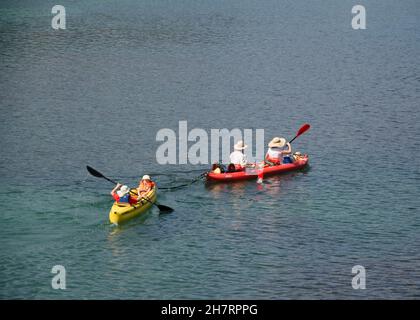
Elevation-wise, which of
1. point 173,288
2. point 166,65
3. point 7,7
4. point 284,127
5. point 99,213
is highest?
point 7,7

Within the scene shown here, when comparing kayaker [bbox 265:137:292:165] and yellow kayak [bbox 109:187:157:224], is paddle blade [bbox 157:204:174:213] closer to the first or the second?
yellow kayak [bbox 109:187:157:224]

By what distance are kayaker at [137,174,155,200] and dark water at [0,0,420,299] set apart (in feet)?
4.08

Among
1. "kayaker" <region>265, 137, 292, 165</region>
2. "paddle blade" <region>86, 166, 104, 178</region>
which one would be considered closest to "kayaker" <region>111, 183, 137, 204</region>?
"paddle blade" <region>86, 166, 104, 178</region>

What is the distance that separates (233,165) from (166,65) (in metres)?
32.0

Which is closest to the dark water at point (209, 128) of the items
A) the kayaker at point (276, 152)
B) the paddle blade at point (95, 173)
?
the kayaker at point (276, 152)

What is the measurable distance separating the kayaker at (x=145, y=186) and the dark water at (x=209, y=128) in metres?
1.24

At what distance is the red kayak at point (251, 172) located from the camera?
5119 centimetres

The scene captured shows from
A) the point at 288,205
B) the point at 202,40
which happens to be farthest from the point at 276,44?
the point at 288,205

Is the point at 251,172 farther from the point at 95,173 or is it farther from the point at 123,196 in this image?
the point at 123,196

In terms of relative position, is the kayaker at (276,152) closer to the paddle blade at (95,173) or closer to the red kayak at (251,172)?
the red kayak at (251,172)

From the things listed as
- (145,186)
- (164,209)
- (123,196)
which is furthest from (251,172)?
(123,196)

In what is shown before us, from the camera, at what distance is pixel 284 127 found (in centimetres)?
6384

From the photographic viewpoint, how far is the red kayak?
2015 inches

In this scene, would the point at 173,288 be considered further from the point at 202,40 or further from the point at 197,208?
the point at 202,40
